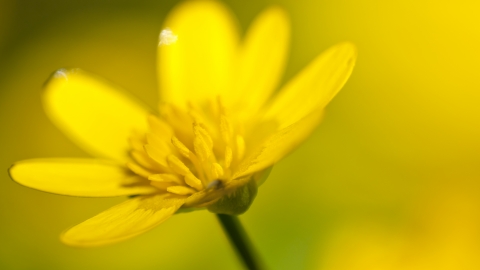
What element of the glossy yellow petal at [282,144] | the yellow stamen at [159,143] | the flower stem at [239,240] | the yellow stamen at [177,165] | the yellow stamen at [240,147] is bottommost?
the flower stem at [239,240]

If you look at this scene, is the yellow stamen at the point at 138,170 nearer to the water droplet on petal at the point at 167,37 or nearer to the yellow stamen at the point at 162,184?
the yellow stamen at the point at 162,184

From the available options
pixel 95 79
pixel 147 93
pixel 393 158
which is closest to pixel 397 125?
pixel 393 158

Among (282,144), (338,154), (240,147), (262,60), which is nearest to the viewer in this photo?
(282,144)

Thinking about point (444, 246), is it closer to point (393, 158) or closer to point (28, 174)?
point (393, 158)

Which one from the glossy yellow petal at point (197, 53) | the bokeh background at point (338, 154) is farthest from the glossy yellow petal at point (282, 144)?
the bokeh background at point (338, 154)

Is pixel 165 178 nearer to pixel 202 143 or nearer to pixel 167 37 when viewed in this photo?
pixel 202 143

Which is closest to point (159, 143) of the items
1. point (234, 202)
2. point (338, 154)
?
point (234, 202)

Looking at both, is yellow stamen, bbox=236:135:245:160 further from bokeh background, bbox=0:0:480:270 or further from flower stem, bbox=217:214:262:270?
bokeh background, bbox=0:0:480:270
